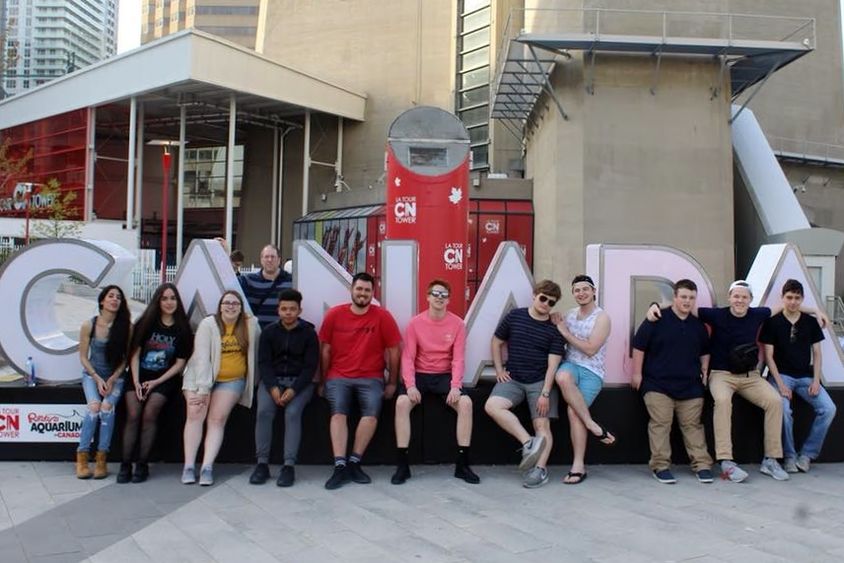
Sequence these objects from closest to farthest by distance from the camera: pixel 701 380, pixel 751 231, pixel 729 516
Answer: pixel 729 516
pixel 701 380
pixel 751 231

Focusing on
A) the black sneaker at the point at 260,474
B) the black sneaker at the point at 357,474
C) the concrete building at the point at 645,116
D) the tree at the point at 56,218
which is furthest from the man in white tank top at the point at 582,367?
the tree at the point at 56,218

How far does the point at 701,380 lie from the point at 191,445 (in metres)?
4.56

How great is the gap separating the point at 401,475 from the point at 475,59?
31.1m

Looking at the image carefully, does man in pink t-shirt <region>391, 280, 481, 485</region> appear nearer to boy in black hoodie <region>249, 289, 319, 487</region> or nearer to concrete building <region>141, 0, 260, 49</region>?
boy in black hoodie <region>249, 289, 319, 487</region>

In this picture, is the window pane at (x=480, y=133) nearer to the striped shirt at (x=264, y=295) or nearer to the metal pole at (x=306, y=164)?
the metal pole at (x=306, y=164)

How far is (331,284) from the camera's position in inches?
267

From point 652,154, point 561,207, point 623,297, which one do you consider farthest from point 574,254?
point 623,297

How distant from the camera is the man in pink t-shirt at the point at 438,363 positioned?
20.1 feet

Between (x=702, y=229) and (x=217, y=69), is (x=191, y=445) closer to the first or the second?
(x=702, y=229)

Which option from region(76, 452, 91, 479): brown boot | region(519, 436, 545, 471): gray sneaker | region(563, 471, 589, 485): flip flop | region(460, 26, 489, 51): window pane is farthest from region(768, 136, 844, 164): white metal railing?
region(76, 452, 91, 479): brown boot

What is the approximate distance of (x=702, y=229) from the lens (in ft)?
63.9

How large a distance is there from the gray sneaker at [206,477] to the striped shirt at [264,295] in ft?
5.34

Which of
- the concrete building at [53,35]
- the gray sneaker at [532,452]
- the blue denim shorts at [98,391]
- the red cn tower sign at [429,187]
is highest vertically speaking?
the concrete building at [53,35]

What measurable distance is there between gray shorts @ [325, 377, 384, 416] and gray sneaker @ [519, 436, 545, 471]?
4.29 ft
